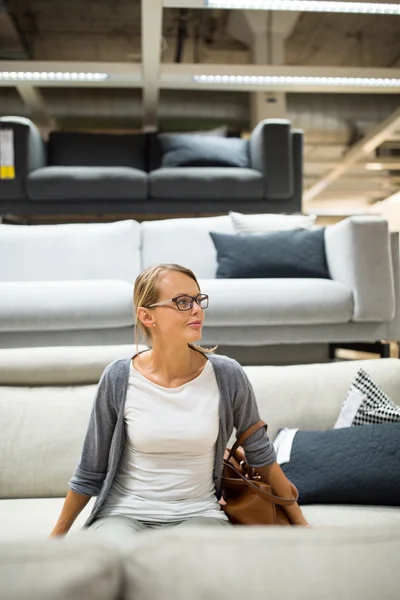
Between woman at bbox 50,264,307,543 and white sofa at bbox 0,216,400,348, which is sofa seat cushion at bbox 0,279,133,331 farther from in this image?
woman at bbox 50,264,307,543

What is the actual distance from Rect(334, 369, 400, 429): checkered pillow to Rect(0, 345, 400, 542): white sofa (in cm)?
9

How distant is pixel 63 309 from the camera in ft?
8.22

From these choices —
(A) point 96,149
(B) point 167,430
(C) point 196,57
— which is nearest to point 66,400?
(B) point 167,430

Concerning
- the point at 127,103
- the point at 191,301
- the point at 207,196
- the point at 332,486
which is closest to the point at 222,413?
the point at 191,301

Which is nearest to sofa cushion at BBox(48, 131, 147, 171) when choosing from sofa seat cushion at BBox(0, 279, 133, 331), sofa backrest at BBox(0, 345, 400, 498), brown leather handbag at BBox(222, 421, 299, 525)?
sofa seat cushion at BBox(0, 279, 133, 331)

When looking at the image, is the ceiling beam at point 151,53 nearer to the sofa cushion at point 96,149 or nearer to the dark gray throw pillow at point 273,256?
the sofa cushion at point 96,149

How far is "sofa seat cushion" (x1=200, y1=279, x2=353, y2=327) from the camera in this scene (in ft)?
8.38

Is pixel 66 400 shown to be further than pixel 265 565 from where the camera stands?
Yes

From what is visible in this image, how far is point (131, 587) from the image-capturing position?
1.25 ft

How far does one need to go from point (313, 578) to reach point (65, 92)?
309 inches

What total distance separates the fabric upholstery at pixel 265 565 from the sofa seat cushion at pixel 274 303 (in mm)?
2132

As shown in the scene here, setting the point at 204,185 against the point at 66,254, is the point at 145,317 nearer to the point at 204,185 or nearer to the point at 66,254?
the point at 66,254

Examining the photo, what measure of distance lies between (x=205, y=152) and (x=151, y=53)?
1269mm

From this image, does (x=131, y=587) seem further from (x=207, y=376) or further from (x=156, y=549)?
(x=207, y=376)
